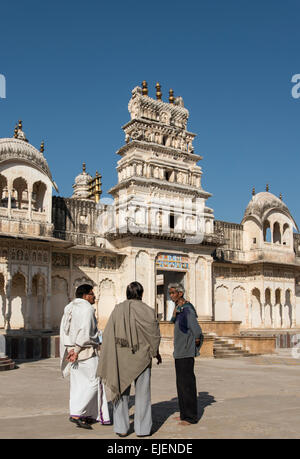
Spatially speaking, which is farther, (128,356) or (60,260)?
(60,260)

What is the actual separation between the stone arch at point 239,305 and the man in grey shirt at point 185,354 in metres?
21.7

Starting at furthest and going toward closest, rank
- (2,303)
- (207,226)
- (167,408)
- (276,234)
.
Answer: (276,234) → (207,226) → (2,303) → (167,408)

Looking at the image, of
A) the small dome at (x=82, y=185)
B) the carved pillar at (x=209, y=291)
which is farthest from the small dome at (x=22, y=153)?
the small dome at (x=82, y=185)

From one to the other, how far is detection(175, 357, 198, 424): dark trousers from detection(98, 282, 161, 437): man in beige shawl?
2.44ft

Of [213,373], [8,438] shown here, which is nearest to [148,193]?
[213,373]

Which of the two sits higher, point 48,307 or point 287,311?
point 48,307

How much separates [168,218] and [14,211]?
7.47 metres

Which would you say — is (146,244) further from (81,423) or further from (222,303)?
(81,423)

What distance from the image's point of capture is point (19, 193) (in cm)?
2266

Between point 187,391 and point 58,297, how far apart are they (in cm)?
1607

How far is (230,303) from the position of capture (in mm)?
28156

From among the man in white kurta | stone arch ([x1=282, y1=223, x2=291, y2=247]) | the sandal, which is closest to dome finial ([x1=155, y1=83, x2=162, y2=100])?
stone arch ([x1=282, y1=223, x2=291, y2=247])

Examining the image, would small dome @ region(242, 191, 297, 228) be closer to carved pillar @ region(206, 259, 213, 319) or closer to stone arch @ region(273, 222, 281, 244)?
stone arch @ region(273, 222, 281, 244)

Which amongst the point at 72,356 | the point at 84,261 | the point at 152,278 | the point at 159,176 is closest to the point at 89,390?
the point at 72,356
